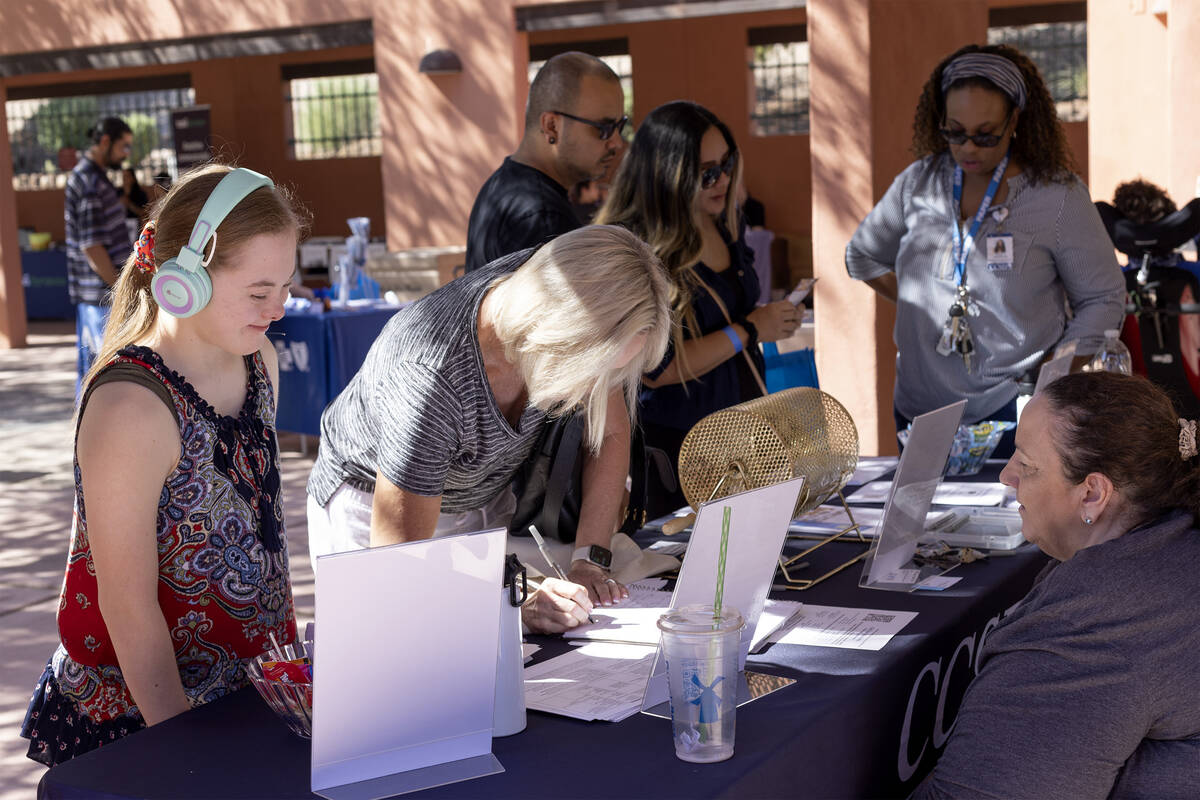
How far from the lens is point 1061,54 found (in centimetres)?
1323

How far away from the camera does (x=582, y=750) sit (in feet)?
5.11

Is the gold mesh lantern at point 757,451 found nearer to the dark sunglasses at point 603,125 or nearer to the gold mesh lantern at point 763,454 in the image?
the gold mesh lantern at point 763,454

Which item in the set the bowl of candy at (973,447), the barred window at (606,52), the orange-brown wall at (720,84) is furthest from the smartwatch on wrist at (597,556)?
the orange-brown wall at (720,84)

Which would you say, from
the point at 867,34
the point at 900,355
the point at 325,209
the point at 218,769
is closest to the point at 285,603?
the point at 218,769

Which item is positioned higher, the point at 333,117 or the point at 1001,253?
the point at 333,117

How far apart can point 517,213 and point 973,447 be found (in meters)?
1.23

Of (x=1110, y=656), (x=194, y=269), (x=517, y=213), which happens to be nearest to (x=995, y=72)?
(x=517, y=213)

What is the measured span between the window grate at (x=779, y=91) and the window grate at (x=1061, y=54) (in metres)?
2.00

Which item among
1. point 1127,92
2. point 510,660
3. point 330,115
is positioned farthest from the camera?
point 330,115

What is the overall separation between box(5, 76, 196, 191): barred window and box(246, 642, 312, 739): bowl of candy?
16.3 metres

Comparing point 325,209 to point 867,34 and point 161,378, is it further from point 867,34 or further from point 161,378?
point 161,378

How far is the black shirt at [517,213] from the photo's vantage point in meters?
3.04

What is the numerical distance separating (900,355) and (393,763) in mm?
2210

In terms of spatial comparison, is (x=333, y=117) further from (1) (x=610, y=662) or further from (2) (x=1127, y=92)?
(1) (x=610, y=662)
